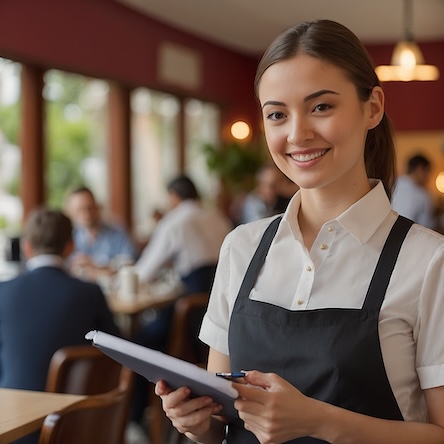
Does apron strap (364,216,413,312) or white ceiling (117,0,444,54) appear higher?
white ceiling (117,0,444,54)

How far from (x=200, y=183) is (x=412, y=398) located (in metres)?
8.49

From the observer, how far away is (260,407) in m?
1.40

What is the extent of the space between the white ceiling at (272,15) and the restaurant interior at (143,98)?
0.02 m

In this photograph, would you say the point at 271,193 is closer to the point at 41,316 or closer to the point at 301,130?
the point at 41,316

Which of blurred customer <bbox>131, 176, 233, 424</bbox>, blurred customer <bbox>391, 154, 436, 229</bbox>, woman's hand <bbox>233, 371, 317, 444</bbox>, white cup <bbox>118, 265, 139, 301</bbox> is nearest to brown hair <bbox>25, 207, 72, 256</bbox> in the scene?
white cup <bbox>118, 265, 139, 301</bbox>

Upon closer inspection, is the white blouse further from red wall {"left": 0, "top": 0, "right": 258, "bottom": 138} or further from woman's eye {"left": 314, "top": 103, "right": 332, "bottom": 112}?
red wall {"left": 0, "top": 0, "right": 258, "bottom": 138}

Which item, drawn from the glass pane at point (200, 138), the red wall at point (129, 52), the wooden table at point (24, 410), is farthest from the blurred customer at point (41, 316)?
the glass pane at point (200, 138)

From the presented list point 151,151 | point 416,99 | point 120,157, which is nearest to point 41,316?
point 120,157

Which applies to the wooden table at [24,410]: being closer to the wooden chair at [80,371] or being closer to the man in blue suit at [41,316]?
the wooden chair at [80,371]

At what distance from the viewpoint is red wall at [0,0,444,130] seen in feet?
20.8

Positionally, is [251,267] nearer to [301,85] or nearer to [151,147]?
[301,85]

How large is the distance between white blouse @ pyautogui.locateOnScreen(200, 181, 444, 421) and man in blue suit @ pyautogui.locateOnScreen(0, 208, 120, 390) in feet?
5.38

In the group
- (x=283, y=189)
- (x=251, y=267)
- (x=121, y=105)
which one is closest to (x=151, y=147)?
(x=121, y=105)

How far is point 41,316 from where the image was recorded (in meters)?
3.30
